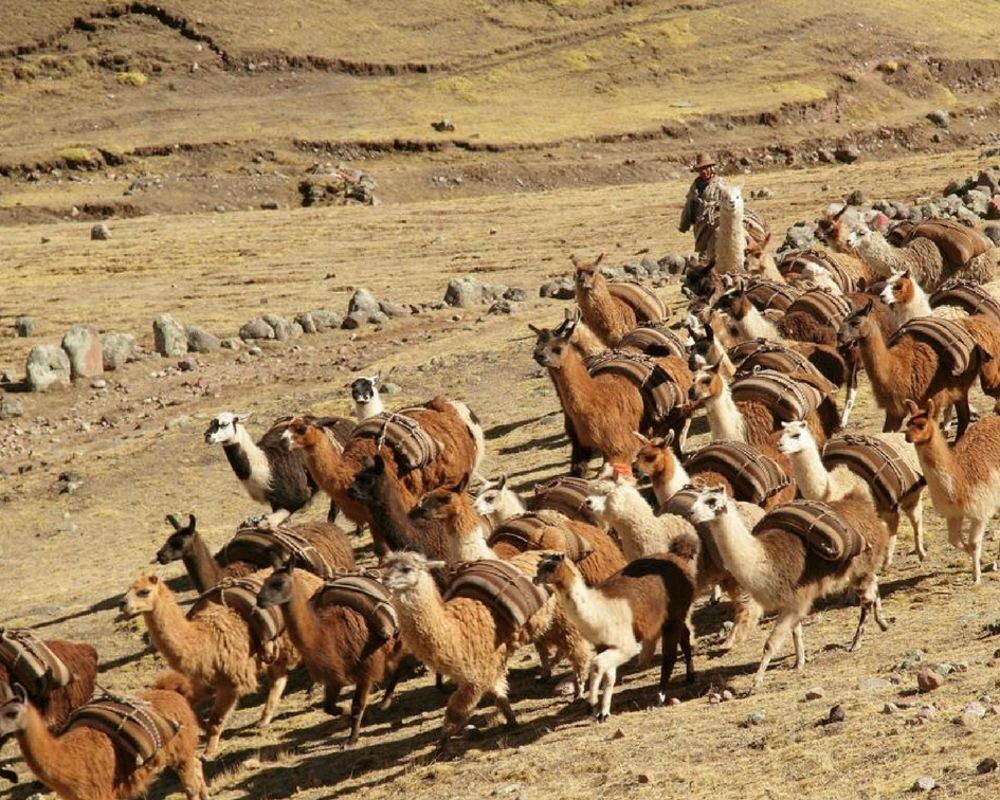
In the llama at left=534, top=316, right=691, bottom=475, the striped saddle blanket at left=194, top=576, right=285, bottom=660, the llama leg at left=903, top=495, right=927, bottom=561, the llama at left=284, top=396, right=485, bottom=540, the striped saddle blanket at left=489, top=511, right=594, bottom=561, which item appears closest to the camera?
the striped saddle blanket at left=194, top=576, right=285, bottom=660

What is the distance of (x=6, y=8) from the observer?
51719mm

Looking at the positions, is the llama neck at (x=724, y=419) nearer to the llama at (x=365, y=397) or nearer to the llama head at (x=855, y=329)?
the llama head at (x=855, y=329)

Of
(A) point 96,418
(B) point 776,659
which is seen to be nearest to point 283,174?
(A) point 96,418

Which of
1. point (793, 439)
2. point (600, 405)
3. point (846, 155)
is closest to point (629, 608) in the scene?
point (793, 439)

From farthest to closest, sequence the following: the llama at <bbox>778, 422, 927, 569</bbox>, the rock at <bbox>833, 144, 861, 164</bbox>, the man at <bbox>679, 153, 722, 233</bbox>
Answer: the rock at <bbox>833, 144, 861, 164</bbox>
the man at <bbox>679, 153, 722, 233</bbox>
the llama at <bbox>778, 422, 927, 569</bbox>

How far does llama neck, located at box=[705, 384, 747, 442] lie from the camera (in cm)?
1363

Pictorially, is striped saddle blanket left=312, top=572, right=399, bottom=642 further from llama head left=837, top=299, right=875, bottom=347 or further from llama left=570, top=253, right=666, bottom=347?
llama left=570, top=253, right=666, bottom=347

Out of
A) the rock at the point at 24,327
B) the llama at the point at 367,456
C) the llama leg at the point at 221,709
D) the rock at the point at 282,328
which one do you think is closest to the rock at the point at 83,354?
the rock at the point at 282,328

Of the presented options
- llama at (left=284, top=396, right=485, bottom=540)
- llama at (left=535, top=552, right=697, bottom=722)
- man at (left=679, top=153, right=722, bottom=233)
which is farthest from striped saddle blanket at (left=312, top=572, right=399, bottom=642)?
man at (left=679, top=153, right=722, bottom=233)

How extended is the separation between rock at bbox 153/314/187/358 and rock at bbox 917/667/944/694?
18.1 metres

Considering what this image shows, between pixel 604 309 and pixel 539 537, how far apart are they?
6.92 metres

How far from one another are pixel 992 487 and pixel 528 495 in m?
A: 5.21

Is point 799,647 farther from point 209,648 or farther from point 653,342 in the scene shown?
point 653,342

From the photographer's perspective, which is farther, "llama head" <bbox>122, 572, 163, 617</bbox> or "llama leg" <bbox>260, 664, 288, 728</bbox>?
"llama leg" <bbox>260, 664, 288, 728</bbox>
